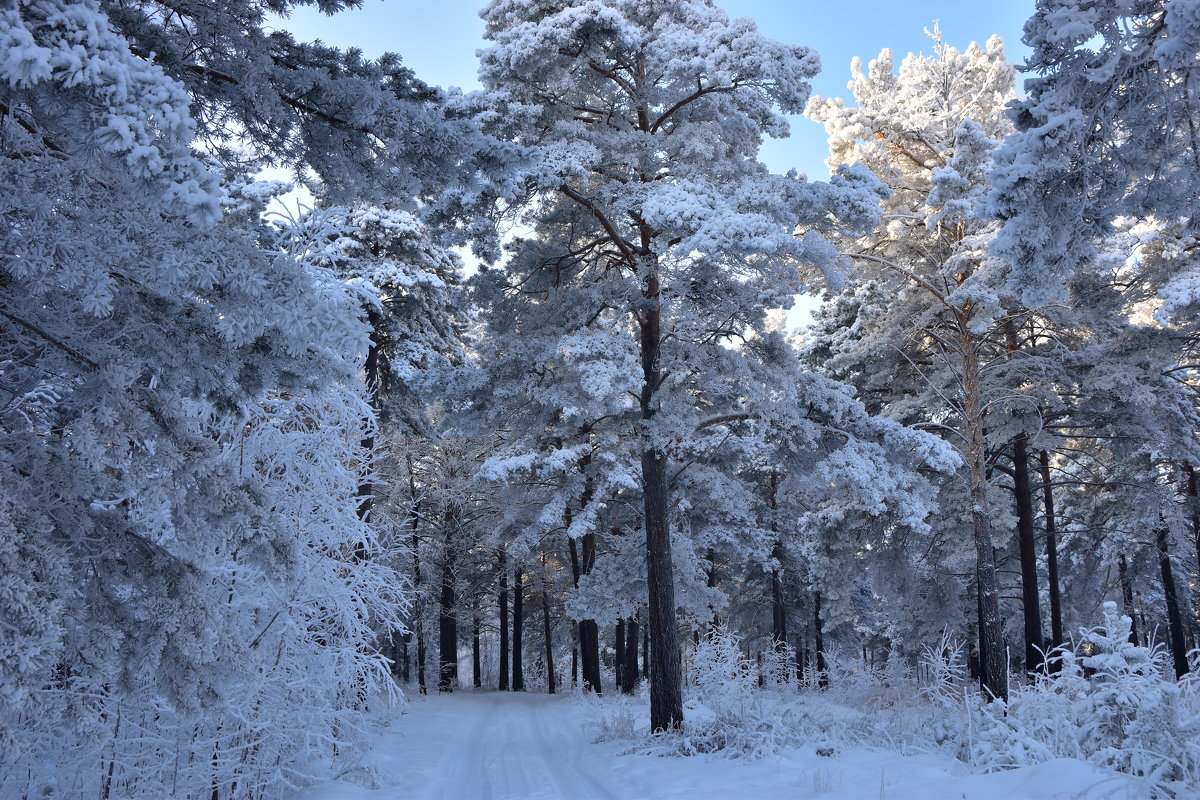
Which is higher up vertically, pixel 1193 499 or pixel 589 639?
pixel 1193 499

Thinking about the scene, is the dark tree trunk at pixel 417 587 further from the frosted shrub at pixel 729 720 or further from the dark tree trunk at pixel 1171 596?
the dark tree trunk at pixel 1171 596

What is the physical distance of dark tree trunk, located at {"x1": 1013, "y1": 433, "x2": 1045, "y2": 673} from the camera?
14711 mm

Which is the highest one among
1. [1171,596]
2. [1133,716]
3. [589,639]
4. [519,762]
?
[1133,716]

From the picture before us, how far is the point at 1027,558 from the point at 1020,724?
10.1m

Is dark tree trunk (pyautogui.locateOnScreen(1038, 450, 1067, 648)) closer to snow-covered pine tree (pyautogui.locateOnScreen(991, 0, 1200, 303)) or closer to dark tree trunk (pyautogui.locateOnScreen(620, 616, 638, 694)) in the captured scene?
dark tree trunk (pyautogui.locateOnScreen(620, 616, 638, 694))

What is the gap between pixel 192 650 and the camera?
3.66m

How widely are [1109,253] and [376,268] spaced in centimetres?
1429

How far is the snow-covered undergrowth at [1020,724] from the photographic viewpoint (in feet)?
16.4

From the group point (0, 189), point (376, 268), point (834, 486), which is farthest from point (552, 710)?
point (0, 189)

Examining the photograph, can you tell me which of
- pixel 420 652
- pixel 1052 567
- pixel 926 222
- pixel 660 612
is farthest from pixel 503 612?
pixel 926 222

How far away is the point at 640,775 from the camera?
7.98 metres

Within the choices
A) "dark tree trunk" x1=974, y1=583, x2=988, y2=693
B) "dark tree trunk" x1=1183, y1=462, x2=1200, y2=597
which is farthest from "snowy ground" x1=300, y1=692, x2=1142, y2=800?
"dark tree trunk" x1=1183, y1=462, x2=1200, y2=597

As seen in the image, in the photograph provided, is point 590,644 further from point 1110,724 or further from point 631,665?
point 1110,724

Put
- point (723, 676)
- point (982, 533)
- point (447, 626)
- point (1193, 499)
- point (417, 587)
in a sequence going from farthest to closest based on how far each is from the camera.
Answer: point (447, 626) → point (417, 587) → point (1193, 499) → point (982, 533) → point (723, 676)
